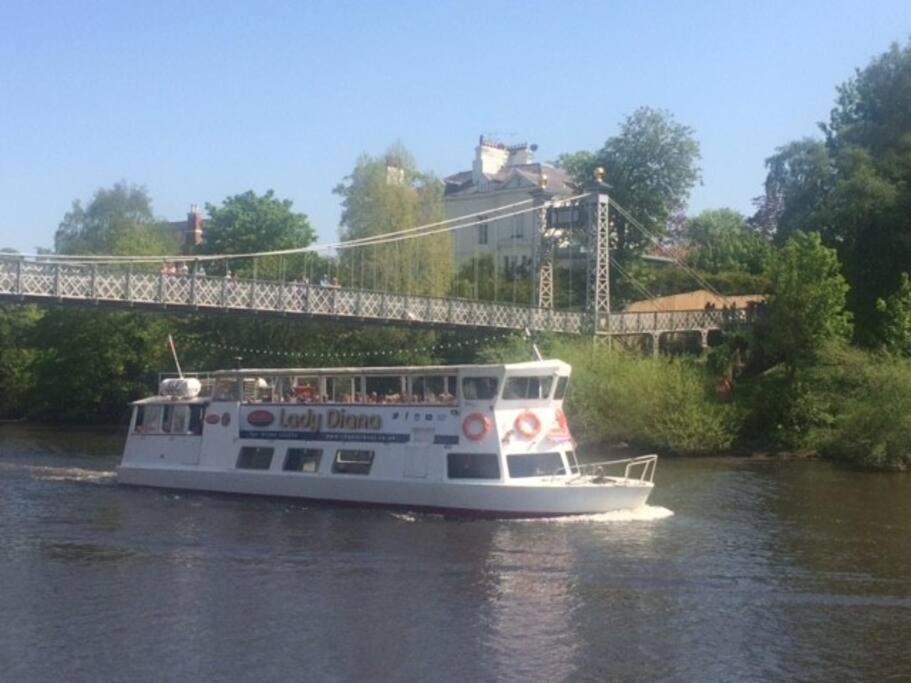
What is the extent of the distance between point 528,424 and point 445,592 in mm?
9623

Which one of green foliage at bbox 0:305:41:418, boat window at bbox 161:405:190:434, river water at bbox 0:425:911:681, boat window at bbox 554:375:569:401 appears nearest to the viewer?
river water at bbox 0:425:911:681

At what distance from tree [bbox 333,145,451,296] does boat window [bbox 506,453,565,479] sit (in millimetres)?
44563

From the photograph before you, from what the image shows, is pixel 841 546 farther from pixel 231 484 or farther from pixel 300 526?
pixel 231 484

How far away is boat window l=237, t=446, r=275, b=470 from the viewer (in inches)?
1512

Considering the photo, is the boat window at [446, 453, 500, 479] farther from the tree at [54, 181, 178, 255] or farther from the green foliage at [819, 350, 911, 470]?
the tree at [54, 181, 178, 255]

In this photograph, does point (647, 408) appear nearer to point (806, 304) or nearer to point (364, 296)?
point (806, 304)

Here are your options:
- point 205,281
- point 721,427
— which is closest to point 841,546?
point 721,427

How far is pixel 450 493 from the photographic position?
112 ft

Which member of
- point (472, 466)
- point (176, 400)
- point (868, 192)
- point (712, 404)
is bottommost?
point (472, 466)

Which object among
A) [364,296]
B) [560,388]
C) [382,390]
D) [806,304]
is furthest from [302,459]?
[806,304]

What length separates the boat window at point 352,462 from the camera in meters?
36.3

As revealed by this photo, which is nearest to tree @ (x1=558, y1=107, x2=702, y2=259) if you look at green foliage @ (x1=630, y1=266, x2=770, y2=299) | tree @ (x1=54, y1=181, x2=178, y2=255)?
green foliage @ (x1=630, y1=266, x2=770, y2=299)

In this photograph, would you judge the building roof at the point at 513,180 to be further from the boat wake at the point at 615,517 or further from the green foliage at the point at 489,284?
the boat wake at the point at 615,517

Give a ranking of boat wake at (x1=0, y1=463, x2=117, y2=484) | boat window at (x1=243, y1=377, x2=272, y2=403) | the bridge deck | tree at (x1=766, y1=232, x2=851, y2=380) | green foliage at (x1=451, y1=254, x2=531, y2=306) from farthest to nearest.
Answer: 1. green foliage at (x1=451, y1=254, x2=531, y2=306)
2. tree at (x1=766, y1=232, x2=851, y2=380)
3. the bridge deck
4. boat wake at (x1=0, y1=463, x2=117, y2=484)
5. boat window at (x1=243, y1=377, x2=272, y2=403)
